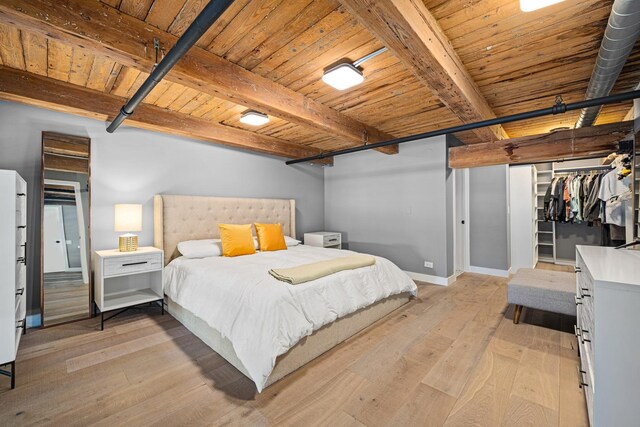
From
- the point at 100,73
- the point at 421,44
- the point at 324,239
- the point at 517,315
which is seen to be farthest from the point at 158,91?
the point at 517,315

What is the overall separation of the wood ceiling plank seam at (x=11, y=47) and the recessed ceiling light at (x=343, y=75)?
2187 mm

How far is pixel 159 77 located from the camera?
6.06 ft

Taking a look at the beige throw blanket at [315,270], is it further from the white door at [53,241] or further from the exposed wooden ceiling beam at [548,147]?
the exposed wooden ceiling beam at [548,147]

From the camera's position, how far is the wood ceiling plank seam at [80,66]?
7.16 feet

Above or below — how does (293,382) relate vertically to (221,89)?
below

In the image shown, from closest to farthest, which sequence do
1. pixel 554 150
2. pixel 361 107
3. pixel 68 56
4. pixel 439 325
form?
pixel 68 56
pixel 439 325
pixel 361 107
pixel 554 150

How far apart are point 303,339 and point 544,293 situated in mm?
2457

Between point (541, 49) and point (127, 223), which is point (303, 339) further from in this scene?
point (541, 49)

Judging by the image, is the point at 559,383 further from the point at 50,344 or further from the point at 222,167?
the point at 222,167

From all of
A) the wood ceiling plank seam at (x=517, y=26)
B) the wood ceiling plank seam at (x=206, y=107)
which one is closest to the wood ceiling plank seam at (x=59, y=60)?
the wood ceiling plank seam at (x=206, y=107)

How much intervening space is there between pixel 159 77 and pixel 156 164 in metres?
2.12

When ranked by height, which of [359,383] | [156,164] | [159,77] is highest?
[159,77]

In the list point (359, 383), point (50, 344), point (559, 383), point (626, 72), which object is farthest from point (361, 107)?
point (50, 344)

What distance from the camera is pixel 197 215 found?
3883mm
